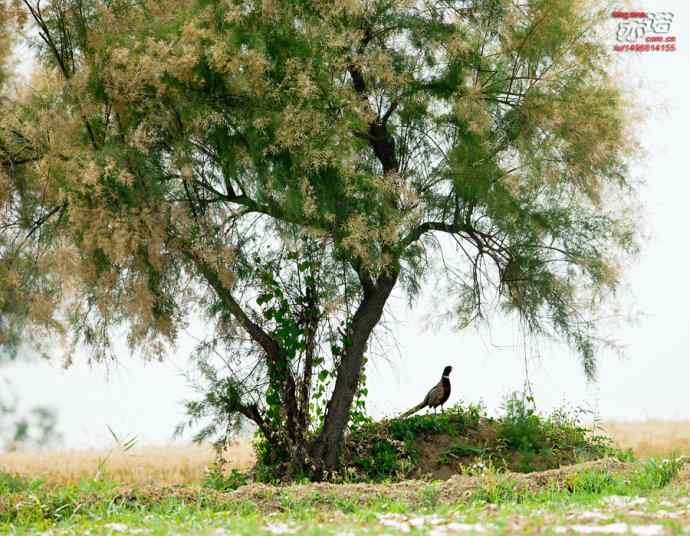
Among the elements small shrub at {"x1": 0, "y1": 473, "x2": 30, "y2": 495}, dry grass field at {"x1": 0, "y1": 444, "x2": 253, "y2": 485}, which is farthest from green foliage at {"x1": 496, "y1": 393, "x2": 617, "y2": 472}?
small shrub at {"x1": 0, "y1": 473, "x2": 30, "y2": 495}

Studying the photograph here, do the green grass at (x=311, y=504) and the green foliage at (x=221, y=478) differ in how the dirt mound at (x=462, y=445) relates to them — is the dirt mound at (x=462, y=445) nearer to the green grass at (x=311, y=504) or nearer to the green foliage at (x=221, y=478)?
the green foliage at (x=221, y=478)

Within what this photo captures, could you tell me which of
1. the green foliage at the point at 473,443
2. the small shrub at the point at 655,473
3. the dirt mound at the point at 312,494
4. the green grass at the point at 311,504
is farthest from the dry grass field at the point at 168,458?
the dirt mound at the point at 312,494

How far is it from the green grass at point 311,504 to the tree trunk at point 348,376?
6.29 ft

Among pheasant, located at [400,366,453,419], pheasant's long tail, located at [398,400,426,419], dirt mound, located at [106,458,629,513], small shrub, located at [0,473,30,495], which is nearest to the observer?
dirt mound, located at [106,458,629,513]

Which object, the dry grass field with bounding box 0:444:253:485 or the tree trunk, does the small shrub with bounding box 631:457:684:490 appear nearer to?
the tree trunk

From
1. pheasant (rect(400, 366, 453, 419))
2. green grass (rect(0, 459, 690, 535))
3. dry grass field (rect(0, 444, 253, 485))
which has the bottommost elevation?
green grass (rect(0, 459, 690, 535))

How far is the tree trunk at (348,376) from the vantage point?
24.5 ft

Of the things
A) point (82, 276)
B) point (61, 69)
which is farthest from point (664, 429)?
point (61, 69)

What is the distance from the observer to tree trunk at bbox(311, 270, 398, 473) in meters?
7.46

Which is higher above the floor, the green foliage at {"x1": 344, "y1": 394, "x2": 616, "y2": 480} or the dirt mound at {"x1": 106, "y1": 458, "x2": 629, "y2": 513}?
the green foliage at {"x1": 344, "y1": 394, "x2": 616, "y2": 480}

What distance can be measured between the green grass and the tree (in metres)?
1.78

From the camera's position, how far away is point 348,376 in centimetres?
753

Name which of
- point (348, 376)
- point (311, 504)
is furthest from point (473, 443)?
point (311, 504)

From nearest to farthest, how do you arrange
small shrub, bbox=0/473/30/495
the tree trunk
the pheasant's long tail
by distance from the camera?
1. small shrub, bbox=0/473/30/495
2. the tree trunk
3. the pheasant's long tail
